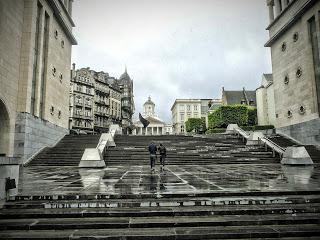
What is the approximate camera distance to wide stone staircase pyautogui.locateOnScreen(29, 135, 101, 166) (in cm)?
1970

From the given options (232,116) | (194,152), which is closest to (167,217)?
(194,152)

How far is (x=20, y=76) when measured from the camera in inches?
841

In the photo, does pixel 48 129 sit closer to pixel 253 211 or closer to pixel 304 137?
pixel 253 211

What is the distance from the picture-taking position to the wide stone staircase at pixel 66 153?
19703 mm

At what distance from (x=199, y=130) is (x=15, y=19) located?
166 ft

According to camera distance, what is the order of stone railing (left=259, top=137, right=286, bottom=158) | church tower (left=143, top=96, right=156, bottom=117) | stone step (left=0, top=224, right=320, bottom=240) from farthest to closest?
1. church tower (left=143, top=96, right=156, bottom=117)
2. stone railing (left=259, top=137, right=286, bottom=158)
3. stone step (left=0, top=224, right=320, bottom=240)

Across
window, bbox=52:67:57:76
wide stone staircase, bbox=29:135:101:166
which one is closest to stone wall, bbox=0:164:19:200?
wide stone staircase, bbox=29:135:101:166

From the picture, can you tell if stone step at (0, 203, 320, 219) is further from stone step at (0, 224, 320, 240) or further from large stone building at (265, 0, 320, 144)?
large stone building at (265, 0, 320, 144)

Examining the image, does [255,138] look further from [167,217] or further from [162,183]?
[167,217]

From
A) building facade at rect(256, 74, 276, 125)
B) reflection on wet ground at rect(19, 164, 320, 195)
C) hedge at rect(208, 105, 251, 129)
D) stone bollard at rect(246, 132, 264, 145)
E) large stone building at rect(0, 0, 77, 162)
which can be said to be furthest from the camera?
building facade at rect(256, 74, 276, 125)

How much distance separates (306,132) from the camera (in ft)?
83.6

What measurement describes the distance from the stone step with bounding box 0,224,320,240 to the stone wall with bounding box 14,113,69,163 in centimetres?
1449

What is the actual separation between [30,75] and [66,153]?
7.30 meters

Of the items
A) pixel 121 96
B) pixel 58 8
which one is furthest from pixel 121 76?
pixel 58 8
